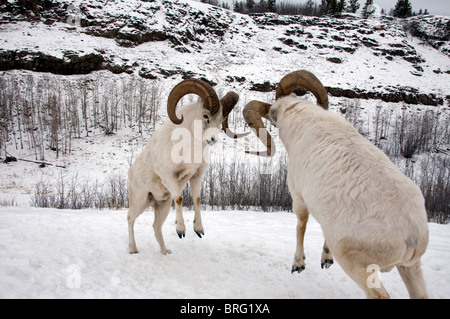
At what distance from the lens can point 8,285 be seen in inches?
117

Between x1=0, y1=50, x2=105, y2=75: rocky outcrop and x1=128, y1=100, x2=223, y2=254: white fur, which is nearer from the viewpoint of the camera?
x1=128, y1=100, x2=223, y2=254: white fur

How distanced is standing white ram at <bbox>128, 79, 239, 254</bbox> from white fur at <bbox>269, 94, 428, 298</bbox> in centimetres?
185

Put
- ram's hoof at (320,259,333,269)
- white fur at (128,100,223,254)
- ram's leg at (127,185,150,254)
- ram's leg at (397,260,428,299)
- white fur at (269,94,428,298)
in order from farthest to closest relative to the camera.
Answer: ram's leg at (127,185,150,254) < white fur at (128,100,223,254) < ram's hoof at (320,259,333,269) < ram's leg at (397,260,428,299) < white fur at (269,94,428,298)

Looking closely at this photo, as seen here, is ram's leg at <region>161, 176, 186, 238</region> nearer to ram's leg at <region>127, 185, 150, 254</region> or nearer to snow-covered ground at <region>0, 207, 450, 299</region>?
snow-covered ground at <region>0, 207, 450, 299</region>

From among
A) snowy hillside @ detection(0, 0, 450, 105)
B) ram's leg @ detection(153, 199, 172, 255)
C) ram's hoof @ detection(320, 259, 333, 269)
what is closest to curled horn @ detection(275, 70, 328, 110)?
ram's hoof @ detection(320, 259, 333, 269)

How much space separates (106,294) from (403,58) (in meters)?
57.1

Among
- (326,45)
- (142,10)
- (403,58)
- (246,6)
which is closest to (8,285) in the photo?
(142,10)

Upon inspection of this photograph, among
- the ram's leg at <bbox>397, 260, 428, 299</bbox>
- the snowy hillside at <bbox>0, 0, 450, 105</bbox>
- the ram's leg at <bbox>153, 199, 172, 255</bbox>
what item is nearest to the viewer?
the ram's leg at <bbox>397, 260, 428, 299</bbox>

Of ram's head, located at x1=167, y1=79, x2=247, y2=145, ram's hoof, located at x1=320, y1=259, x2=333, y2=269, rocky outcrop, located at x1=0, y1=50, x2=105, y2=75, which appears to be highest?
rocky outcrop, located at x1=0, y1=50, x2=105, y2=75

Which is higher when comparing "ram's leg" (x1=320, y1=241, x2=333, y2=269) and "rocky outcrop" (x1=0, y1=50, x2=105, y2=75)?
"rocky outcrop" (x1=0, y1=50, x2=105, y2=75)

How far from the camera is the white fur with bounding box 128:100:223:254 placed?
14.7 ft

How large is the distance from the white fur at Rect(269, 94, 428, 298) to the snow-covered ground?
1.43m

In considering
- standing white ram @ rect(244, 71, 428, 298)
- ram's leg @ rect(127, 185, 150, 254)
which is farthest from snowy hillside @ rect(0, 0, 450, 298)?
standing white ram @ rect(244, 71, 428, 298)

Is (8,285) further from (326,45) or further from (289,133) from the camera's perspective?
(326,45)
